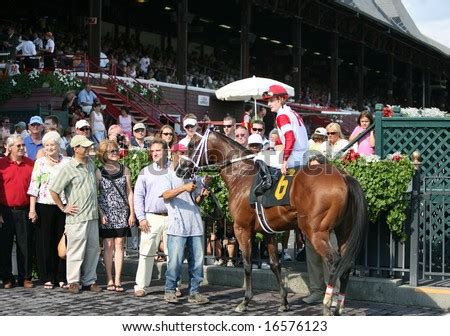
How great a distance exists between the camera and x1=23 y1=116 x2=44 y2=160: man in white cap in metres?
11.9

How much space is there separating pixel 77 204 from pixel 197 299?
1.95 metres

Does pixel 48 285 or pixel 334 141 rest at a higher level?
pixel 334 141

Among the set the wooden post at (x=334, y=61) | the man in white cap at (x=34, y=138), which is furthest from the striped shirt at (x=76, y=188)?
the wooden post at (x=334, y=61)

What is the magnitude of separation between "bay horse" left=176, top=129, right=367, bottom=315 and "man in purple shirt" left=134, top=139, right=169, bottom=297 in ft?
2.03

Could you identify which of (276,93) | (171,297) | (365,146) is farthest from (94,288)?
(365,146)

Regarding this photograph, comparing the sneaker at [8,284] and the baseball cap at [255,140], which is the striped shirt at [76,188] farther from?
the baseball cap at [255,140]

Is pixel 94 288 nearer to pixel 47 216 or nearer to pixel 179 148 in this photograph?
pixel 47 216

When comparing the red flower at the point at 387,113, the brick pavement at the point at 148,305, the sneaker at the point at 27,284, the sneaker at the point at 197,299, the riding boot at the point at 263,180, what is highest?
the red flower at the point at 387,113

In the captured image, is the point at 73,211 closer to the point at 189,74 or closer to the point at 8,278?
the point at 8,278

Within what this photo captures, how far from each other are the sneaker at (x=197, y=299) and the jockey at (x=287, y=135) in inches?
56.5

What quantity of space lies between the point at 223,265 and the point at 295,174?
8.73 feet

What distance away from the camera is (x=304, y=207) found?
8.34 m

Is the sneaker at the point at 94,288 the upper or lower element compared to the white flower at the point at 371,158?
lower

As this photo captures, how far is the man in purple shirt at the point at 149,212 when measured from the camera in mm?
9664
